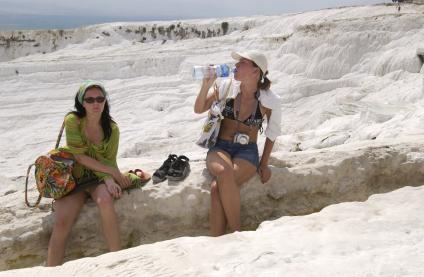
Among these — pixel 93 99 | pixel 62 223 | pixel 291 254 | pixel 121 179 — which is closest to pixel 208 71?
pixel 93 99

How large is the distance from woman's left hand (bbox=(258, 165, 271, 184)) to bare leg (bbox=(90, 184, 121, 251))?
1.29 m

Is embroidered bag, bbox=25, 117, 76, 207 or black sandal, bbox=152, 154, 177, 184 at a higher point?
embroidered bag, bbox=25, 117, 76, 207

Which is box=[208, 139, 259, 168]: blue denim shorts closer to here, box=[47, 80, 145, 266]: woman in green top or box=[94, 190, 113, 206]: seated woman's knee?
box=[47, 80, 145, 266]: woman in green top

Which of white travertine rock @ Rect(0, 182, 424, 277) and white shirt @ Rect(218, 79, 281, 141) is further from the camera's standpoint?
white shirt @ Rect(218, 79, 281, 141)

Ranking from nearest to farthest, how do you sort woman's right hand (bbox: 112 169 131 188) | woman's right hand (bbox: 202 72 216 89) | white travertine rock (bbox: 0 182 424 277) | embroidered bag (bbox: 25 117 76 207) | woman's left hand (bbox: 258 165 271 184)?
white travertine rock (bbox: 0 182 424 277) → embroidered bag (bbox: 25 117 76 207) → woman's right hand (bbox: 112 169 131 188) → woman's right hand (bbox: 202 72 216 89) → woman's left hand (bbox: 258 165 271 184)

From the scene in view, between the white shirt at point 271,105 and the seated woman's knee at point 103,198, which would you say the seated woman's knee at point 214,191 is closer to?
the white shirt at point 271,105

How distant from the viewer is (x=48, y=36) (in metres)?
33.3

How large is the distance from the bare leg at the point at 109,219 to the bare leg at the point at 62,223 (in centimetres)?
19

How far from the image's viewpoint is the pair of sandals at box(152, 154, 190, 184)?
426 cm

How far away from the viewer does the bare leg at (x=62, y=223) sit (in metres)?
3.67

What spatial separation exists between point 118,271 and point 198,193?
1.65 meters

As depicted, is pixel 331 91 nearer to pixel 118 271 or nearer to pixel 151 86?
pixel 151 86

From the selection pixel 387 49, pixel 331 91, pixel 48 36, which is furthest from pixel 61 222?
pixel 48 36

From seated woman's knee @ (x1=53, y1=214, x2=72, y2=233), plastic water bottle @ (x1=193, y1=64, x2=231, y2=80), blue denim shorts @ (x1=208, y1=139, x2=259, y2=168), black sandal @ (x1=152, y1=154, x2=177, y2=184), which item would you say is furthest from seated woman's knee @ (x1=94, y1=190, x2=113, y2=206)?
plastic water bottle @ (x1=193, y1=64, x2=231, y2=80)
